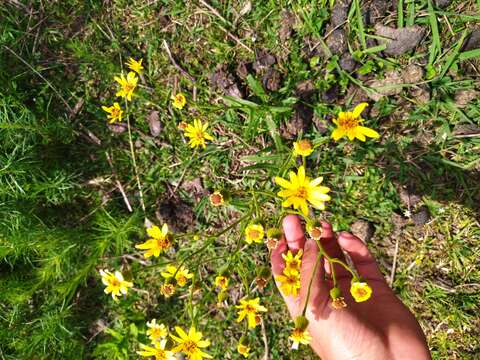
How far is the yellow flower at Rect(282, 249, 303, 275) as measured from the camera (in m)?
2.51

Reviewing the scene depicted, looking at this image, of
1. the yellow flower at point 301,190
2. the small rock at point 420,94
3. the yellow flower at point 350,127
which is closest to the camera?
the yellow flower at point 301,190

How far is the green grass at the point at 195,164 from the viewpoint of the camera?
10.1 ft

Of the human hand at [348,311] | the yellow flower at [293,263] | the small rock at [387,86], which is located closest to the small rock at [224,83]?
the small rock at [387,86]

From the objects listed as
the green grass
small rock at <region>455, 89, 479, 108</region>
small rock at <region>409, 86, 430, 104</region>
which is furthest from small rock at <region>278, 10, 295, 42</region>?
small rock at <region>455, 89, 479, 108</region>

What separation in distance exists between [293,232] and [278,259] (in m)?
0.21

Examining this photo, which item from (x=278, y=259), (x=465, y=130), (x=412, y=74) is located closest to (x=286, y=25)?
(x=412, y=74)

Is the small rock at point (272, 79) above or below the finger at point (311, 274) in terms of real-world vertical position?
above

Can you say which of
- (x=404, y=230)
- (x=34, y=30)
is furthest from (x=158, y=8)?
(x=404, y=230)

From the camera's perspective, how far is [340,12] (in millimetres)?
3035

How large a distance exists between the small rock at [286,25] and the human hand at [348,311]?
1411 mm

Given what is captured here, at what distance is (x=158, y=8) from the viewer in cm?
345

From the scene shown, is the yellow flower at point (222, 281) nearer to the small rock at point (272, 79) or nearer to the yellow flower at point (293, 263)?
the yellow flower at point (293, 263)

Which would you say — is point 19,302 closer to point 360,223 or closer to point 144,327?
point 144,327

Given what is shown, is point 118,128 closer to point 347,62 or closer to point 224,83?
point 224,83
